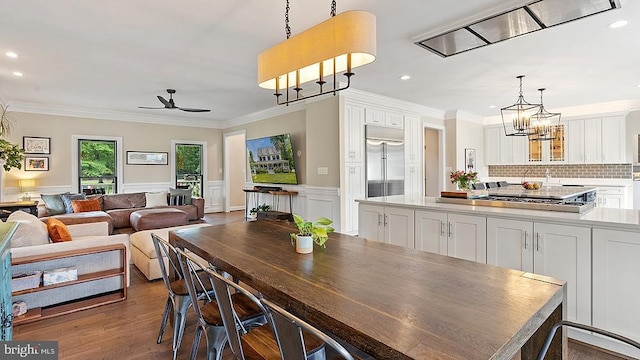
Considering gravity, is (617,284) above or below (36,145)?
below

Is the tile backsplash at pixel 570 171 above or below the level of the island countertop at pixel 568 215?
above

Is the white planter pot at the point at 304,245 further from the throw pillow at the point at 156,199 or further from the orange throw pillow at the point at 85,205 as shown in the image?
the throw pillow at the point at 156,199

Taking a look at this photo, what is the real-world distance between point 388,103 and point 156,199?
5.31m

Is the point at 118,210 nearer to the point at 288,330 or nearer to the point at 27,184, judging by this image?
the point at 27,184

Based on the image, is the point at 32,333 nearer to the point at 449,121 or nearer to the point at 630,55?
the point at 630,55

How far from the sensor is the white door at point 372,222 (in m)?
3.68

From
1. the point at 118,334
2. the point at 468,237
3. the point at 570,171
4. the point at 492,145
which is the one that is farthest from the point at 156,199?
the point at 570,171

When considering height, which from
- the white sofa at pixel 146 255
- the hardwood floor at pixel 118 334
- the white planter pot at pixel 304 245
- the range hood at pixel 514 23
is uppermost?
the range hood at pixel 514 23

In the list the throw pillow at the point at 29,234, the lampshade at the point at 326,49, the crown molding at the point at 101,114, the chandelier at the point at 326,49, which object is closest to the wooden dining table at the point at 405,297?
the chandelier at the point at 326,49

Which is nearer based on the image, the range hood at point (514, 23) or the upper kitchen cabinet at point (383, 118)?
the range hood at point (514, 23)

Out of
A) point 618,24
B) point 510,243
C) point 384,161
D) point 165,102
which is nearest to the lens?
point 510,243

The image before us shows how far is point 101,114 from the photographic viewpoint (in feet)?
24.1

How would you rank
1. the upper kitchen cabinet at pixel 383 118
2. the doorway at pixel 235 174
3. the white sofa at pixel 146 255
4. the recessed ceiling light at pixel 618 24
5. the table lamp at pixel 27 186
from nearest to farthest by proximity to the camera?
the recessed ceiling light at pixel 618 24
the white sofa at pixel 146 255
the upper kitchen cabinet at pixel 383 118
the table lamp at pixel 27 186
the doorway at pixel 235 174

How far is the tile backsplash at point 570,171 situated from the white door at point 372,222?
6.44 metres
